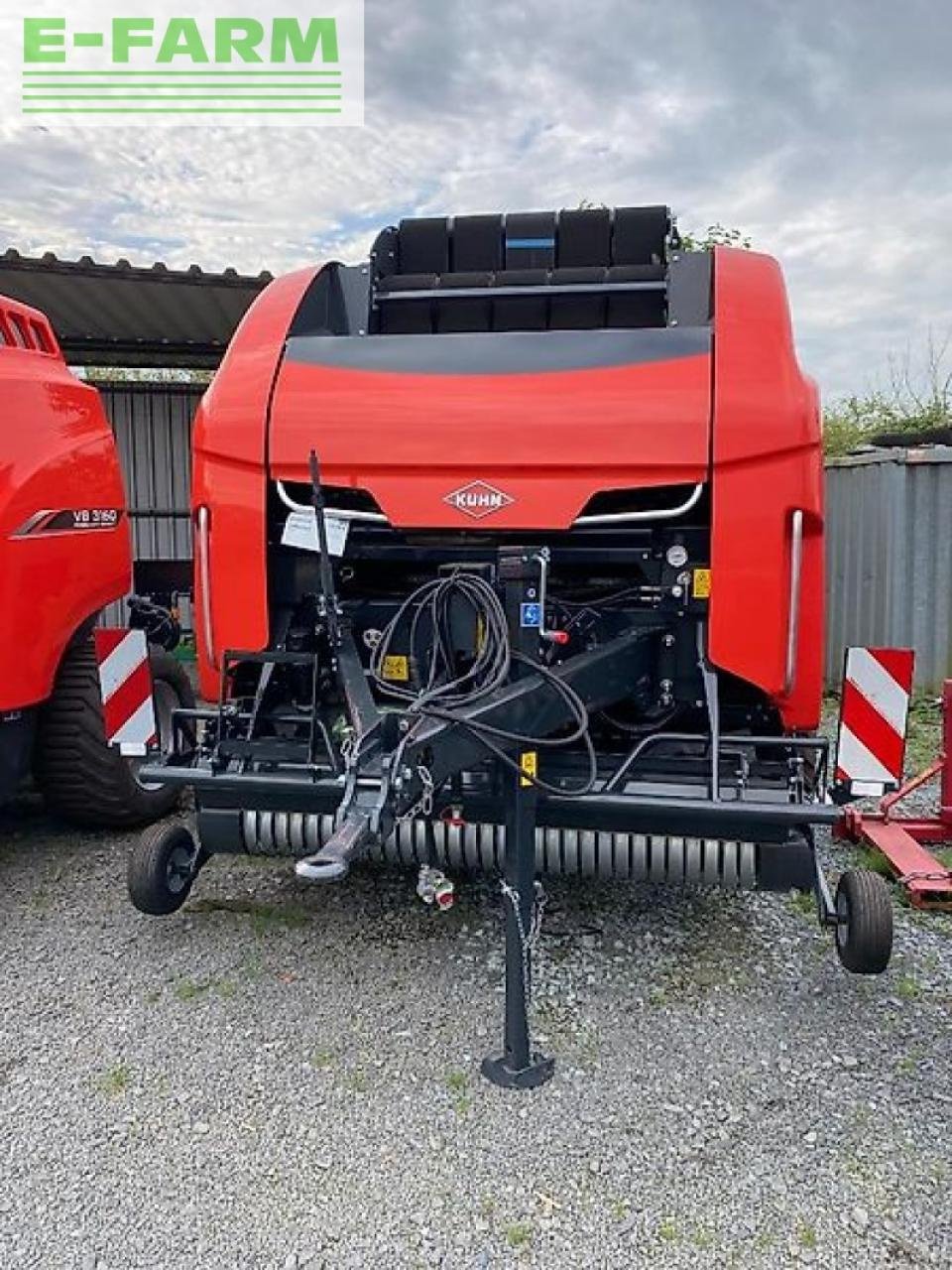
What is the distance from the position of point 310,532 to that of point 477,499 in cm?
53

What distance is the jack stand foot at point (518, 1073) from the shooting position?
2.61 metres

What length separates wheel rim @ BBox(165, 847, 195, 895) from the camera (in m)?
3.36

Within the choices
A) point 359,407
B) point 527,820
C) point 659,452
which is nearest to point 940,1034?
point 527,820

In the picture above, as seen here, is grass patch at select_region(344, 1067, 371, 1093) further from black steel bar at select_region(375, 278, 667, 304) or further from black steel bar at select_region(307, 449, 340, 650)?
black steel bar at select_region(375, 278, 667, 304)

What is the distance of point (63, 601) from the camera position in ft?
12.5

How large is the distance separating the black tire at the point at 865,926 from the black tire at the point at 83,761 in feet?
8.50

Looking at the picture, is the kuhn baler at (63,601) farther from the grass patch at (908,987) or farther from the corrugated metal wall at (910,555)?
the corrugated metal wall at (910,555)

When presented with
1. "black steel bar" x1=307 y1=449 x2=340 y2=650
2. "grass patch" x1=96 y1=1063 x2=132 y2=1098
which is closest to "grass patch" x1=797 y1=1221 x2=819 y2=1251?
"grass patch" x1=96 y1=1063 x2=132 y2=1098

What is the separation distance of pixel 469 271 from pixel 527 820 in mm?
2446

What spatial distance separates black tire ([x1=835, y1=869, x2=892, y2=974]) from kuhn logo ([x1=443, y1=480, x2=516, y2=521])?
1522 millimetres

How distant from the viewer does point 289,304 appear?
3.52 m

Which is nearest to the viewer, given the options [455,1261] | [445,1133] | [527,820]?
[455,1261]

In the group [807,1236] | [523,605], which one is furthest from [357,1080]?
[523,605]

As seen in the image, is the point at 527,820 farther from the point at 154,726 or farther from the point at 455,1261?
the point at 154,726
